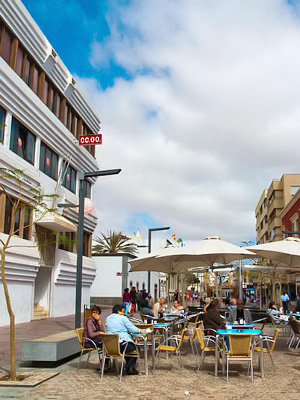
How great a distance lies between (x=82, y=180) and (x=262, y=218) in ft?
258

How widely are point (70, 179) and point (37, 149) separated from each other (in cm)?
523

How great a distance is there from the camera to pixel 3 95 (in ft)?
55.6

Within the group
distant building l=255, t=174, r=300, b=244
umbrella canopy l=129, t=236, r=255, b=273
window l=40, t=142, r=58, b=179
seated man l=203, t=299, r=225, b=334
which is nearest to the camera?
seated man l=203, t=299, r=225, b=334

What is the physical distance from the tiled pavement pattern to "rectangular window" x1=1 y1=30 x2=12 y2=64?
12858mm

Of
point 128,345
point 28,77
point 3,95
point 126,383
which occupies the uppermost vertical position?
point 28,77

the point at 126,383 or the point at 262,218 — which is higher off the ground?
the point at 262,218

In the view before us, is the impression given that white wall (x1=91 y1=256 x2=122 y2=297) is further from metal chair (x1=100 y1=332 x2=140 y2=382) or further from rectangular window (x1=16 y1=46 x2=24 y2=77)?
metal chair (x1=100 y1=332 x2=140 y2=382)

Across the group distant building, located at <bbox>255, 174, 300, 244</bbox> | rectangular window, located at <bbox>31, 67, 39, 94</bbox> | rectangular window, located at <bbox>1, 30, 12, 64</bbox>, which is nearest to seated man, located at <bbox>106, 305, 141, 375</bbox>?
rectangular window, located at <bbox>1, 30, 12, 64</bbox>

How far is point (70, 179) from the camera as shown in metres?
25.6

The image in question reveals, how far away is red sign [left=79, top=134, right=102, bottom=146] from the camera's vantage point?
62.5 feet

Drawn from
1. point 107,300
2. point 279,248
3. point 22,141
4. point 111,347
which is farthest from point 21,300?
point 107,300

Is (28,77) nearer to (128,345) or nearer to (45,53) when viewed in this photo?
(45,53)

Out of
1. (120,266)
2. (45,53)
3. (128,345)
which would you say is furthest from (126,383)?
(120,266)

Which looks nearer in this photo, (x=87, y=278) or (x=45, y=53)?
(x=45, y=53)
